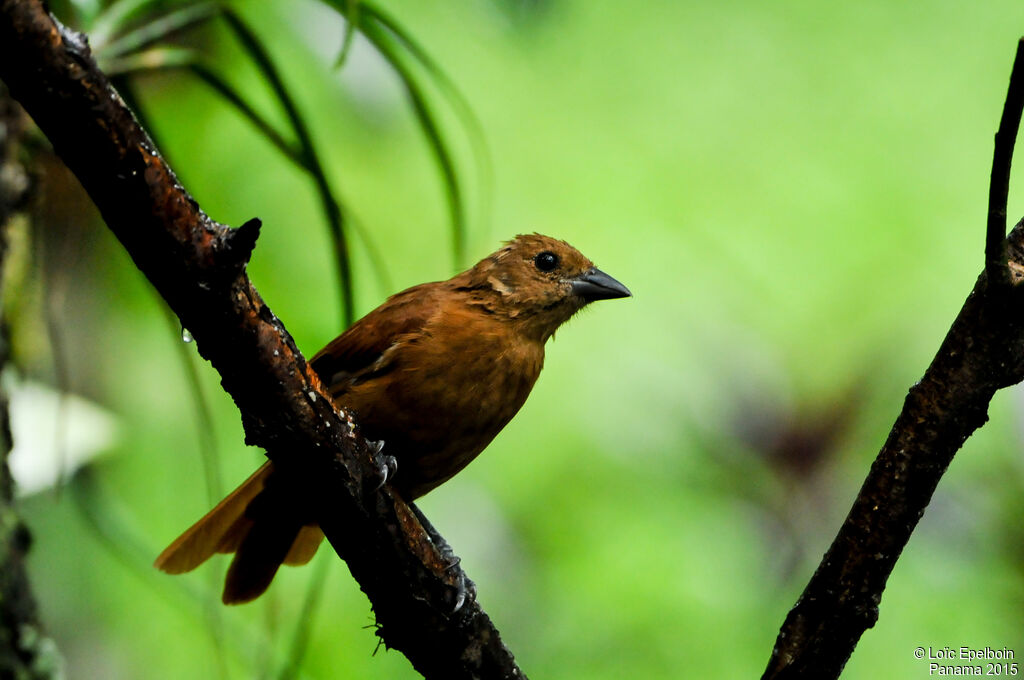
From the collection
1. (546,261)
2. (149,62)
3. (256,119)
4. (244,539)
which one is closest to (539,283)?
(546,261)

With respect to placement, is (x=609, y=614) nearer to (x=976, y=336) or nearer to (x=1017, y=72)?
(x=976, y=336)

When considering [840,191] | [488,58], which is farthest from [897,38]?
[488,58]

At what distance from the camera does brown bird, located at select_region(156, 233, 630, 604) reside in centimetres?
256

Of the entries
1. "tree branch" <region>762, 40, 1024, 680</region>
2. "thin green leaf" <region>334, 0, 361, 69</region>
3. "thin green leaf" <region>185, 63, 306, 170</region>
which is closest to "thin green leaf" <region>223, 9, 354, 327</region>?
"thin green leaf" <region>185, 63, 306, 170</region>

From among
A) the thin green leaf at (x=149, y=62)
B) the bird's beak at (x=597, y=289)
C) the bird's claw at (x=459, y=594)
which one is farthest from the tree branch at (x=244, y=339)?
the thin green leaf at (x=149, y=62)

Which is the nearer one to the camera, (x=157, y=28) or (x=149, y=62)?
(x=149, y=62)

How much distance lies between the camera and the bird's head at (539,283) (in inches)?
117

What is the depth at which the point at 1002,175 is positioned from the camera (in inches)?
59.4

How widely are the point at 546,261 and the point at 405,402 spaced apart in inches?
32.9

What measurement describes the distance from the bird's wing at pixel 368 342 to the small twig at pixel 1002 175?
1442 mm

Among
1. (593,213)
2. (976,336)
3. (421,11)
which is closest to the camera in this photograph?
(976,336)

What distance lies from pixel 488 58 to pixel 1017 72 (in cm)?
406

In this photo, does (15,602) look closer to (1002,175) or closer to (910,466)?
(910,466)

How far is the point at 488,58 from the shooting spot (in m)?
5.26
